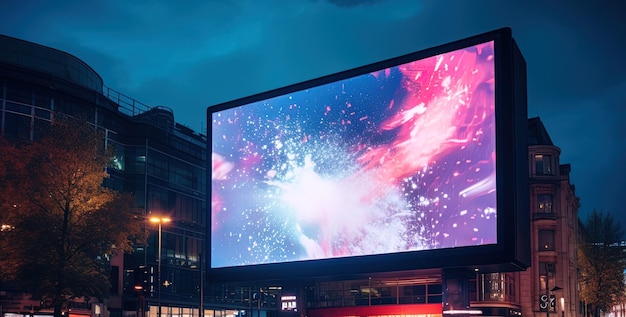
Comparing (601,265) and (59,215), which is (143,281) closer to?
(59,215)

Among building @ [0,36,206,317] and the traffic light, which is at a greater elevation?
building @ [0,36,206,317]

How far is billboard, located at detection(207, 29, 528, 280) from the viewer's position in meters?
44.0

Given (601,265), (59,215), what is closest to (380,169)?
(59,215)

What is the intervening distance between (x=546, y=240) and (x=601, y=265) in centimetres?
2762

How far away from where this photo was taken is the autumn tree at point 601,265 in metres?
110

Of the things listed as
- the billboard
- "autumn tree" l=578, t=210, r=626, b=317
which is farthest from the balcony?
the billboard

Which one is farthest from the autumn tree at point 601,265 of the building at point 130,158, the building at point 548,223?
the building at point 130,158

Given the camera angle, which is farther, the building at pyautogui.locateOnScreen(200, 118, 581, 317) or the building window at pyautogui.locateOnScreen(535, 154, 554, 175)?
the building window at pyautogui.locateOnScreen(535, 154, 554, 175)

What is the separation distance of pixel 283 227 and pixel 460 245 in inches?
507

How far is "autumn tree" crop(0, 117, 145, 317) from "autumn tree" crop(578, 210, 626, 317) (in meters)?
75.5

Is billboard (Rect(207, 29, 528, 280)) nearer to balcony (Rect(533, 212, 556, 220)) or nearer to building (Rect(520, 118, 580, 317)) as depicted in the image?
building (Rect(520, 118, 580, 317))

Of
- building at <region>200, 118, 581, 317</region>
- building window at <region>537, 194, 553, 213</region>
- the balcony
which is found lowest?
building at <region>200, 118, 581, 317</region>

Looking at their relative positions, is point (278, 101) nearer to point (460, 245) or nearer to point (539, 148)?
point (460, 245)

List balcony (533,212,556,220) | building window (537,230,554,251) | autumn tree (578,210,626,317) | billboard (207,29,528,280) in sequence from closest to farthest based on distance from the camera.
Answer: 1. billboard (207,29,528,280)
2. balcony (533,212,556,220)
3. building window (537,230,554,251)
4. autumn tree (578,210,626,317)
